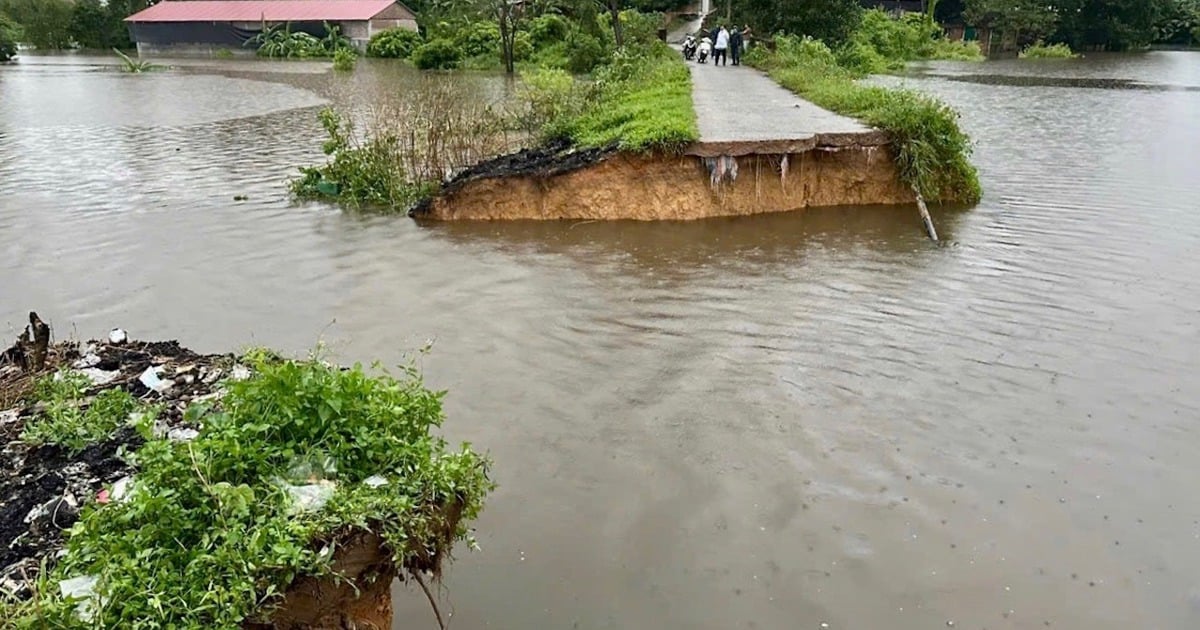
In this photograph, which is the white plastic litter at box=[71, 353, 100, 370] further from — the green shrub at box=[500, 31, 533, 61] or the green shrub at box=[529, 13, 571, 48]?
the green shrub at box=[529, 13, 571, 48]

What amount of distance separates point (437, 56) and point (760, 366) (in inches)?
1458

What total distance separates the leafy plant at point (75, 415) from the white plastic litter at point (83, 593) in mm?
1075

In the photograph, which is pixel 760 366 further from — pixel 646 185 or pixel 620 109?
pixel 620 109

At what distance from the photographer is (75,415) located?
12.5 feet

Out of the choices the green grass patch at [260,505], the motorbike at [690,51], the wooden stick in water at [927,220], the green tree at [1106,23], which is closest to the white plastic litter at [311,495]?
the green grass patch at [260,505]

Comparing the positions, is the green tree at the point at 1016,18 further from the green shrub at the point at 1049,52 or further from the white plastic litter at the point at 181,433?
the white plastic litter at the point at 181,433

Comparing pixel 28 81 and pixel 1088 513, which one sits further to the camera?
pixel 28 81

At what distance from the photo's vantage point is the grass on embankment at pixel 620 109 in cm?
1072

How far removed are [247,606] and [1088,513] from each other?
4.14 m

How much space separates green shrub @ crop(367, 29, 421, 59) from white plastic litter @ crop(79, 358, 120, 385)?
44713mm

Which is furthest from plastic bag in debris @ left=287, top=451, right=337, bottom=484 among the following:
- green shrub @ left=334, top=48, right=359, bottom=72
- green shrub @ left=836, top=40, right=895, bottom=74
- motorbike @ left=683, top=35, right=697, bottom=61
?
green shrub @ left=334, top=48, right=359, bottom=72

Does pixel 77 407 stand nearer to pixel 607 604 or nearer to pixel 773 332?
pixel 607 604

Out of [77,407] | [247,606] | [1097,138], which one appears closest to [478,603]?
[247,606]

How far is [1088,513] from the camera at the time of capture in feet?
15.1
